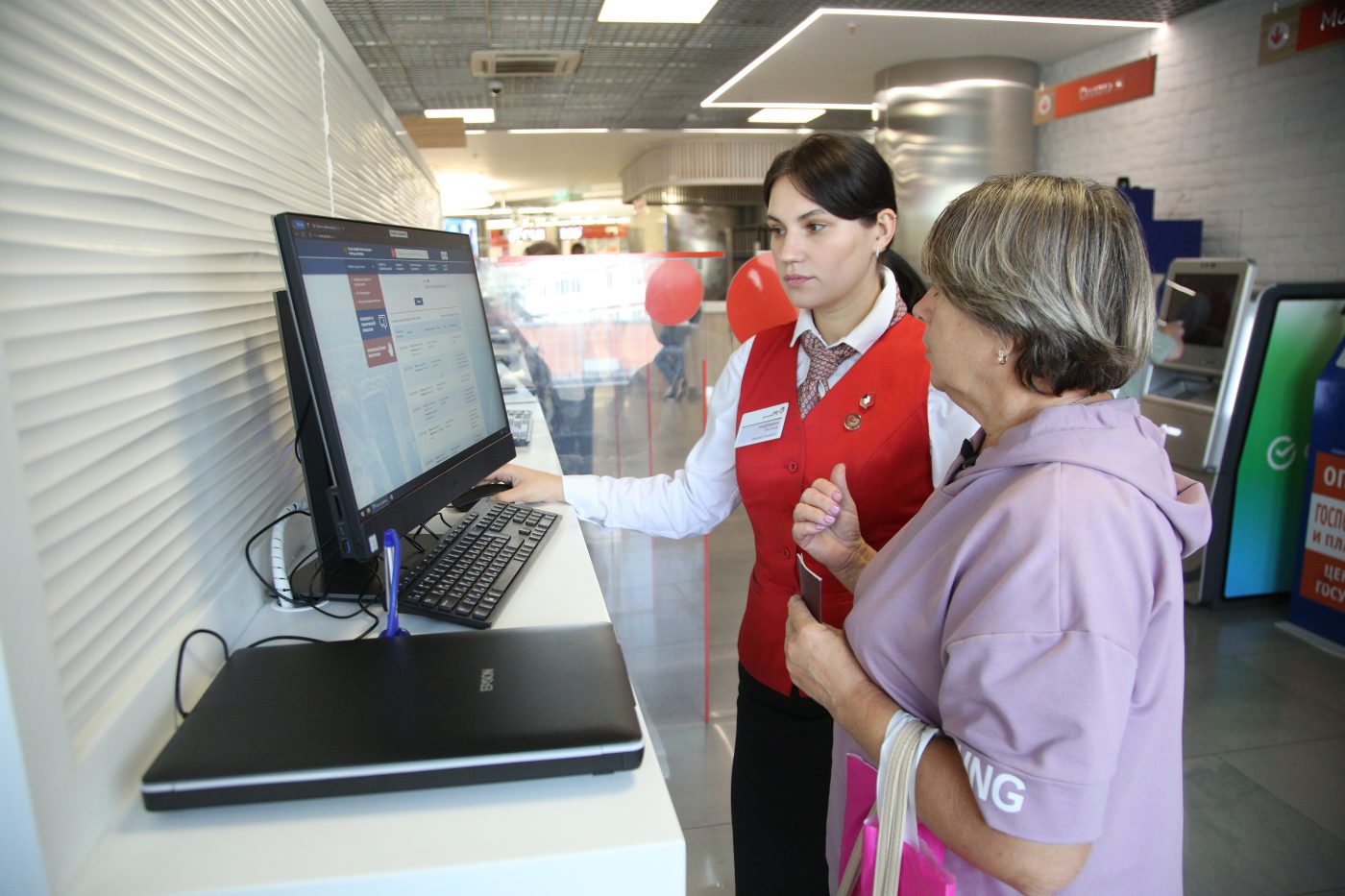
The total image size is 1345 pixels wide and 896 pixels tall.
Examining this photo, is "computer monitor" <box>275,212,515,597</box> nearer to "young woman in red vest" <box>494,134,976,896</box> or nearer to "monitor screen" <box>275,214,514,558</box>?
"monitor screen" <box>275,214,514,558</box>

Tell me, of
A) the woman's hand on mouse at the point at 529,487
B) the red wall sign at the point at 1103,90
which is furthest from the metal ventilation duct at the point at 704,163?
the woman's hand on mouse at the point at 529,487

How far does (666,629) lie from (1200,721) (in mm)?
1835

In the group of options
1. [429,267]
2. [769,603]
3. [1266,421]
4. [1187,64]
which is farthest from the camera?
[1187,64]

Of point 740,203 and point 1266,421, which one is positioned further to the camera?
point 740,203

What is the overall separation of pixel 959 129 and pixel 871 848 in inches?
269

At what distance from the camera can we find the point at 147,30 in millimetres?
936

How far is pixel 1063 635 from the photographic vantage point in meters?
0.78

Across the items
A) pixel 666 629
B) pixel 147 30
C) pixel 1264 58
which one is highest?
pixel 1264 58

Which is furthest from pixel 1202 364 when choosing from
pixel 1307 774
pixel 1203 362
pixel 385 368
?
pixel 385 368

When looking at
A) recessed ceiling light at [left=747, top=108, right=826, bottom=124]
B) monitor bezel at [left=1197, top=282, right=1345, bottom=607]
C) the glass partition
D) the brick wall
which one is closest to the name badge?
the glass partition

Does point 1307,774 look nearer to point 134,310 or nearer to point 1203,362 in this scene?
point 1203,362

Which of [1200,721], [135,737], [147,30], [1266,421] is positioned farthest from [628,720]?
[1266,421]

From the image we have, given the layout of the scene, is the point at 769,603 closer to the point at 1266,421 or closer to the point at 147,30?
the point at 147,30

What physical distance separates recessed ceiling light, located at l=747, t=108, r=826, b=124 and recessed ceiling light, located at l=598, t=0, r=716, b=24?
396 cm
